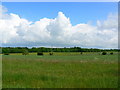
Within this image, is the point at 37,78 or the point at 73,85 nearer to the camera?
the point at 73,85

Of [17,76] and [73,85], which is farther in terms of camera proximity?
[17,76]

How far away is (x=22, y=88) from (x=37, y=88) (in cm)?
68

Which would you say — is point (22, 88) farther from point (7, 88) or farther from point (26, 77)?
point (26, 77)

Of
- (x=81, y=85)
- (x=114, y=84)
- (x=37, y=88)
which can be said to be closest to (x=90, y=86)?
(x=81, y=85)

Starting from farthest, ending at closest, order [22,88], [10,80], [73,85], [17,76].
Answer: [17,76] < [10,80] < [73,85] < [22,88]

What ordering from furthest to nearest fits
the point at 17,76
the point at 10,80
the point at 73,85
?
the point at 17,76 → the point at 10,80 → the point at 73,85

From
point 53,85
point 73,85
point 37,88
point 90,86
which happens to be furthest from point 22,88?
point 90,86

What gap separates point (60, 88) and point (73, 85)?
34.9 inches

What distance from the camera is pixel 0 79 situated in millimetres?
12070

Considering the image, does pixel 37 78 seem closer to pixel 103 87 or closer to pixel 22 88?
pixel 22 88

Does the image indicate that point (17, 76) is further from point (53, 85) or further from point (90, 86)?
point (90, 86)

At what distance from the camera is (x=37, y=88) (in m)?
9.45

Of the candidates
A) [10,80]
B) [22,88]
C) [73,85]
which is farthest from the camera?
[10,80]

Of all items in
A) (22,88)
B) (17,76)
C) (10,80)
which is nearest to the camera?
(22,88)
